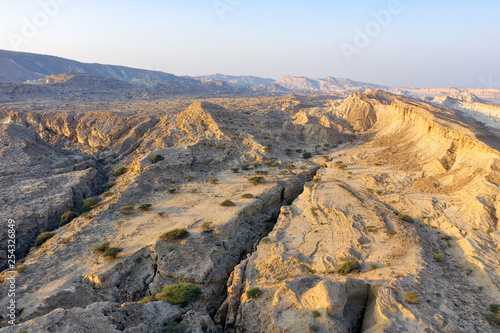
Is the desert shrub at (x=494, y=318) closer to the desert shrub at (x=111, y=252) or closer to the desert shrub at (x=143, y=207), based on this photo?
the desert shrub at (x=111, y=252)

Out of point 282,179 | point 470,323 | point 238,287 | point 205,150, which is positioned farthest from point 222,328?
point 205,150

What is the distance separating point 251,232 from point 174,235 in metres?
7.15

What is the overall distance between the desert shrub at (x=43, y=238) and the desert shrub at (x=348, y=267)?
24.3 metres

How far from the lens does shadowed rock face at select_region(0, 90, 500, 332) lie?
14.6 metres

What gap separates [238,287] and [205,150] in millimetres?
26032

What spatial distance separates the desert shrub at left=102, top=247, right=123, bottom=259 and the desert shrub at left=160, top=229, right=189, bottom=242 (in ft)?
10.9

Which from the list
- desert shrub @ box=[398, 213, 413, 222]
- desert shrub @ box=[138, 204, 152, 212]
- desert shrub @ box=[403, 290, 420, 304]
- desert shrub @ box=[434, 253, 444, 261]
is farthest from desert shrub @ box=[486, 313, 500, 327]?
desert shrub @ box=[138, 204, 152, 212]

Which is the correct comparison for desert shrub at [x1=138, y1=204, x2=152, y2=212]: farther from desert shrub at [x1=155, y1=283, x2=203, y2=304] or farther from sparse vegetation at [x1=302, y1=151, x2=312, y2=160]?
sparse vegetation at [x1=302, y1=151, x2=312, y2=160]

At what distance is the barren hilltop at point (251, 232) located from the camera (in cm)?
1461

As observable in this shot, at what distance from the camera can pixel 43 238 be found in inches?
927

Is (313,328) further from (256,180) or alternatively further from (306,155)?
(306,155)

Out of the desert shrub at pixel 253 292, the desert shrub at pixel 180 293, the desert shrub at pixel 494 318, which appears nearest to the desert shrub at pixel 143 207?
the desert shrub at pixel 180 293

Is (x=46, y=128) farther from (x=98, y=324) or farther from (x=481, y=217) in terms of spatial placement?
(x=481, y=217)

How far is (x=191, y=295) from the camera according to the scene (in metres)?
17.5
